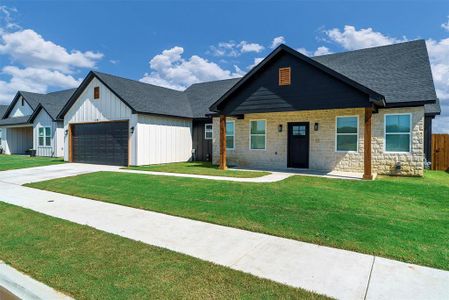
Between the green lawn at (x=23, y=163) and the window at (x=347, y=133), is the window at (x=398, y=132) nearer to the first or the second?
the window at (x=347, y=133)

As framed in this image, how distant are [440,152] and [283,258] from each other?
14.4 metres

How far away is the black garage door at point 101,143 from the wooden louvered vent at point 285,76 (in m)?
9.37

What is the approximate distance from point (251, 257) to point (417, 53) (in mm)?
14691

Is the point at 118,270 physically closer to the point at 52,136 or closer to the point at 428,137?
the point at 428,137

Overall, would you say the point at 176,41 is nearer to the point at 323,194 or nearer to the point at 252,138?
the point at 252,138

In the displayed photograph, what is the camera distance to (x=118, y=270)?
338cm

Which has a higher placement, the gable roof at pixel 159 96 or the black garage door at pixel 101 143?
the gable roof at pixel 159 96

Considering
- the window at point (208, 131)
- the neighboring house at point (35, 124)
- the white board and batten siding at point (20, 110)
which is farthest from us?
the white board and batten siding at point (20, 110)

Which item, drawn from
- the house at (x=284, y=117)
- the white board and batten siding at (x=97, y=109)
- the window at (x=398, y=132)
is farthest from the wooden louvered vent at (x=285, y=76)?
the white board and batten siding at (x=97, y=109)

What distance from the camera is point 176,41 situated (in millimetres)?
21234

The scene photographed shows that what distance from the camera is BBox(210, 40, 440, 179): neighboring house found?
10883mm

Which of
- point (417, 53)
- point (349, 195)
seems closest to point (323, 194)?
point (349, 195)

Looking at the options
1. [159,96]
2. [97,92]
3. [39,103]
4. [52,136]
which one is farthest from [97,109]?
[39,103]

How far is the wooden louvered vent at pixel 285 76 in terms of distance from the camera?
12.0 m
